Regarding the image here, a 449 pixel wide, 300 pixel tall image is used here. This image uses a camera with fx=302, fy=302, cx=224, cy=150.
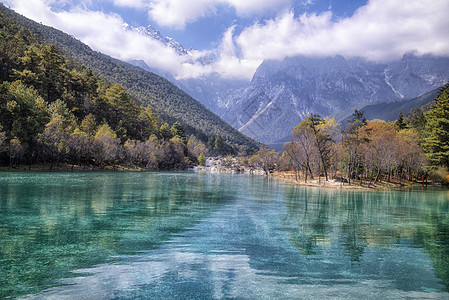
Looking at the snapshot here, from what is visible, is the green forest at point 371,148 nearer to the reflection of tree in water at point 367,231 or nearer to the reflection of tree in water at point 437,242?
the reflection of tree in water at point 367,231

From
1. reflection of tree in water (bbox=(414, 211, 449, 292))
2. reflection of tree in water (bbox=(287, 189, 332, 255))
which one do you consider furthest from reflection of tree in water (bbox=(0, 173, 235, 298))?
reflection of tree in water (bbox=(414, 211, 449, 292))

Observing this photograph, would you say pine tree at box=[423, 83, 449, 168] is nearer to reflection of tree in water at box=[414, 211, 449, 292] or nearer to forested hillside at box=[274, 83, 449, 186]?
forested hillside at box=[274, 83, 449, 186]

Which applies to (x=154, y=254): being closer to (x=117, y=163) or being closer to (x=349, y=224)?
(x=349, y=224)

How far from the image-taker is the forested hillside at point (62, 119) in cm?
7038

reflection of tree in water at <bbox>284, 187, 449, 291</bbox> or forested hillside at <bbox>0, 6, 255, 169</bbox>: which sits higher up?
forested hillside at <bbox>0, 6, 255, 169</bbox>

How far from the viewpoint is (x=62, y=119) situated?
270ft

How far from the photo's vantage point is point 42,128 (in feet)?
242

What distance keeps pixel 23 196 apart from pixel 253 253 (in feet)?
85.9

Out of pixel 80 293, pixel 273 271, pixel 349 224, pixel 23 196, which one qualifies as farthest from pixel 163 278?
pixel 23 196

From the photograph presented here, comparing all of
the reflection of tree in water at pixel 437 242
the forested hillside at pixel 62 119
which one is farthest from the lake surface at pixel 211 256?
the forested hillside at pixel 62 119

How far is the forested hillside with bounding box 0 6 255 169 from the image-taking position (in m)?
70.4

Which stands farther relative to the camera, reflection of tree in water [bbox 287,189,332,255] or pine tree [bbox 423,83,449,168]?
pine tree [bbox 423,83,449,168]

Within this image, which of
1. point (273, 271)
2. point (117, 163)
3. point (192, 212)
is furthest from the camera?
point (117, 163)

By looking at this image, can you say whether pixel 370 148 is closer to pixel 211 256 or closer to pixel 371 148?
pixel 371 148
